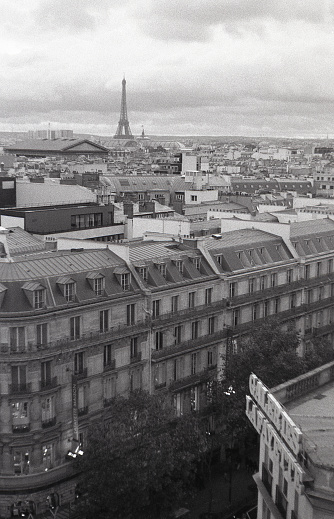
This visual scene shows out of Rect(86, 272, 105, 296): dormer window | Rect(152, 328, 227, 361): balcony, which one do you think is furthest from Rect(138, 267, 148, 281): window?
Rect(152, 328, 227, 361): balcony

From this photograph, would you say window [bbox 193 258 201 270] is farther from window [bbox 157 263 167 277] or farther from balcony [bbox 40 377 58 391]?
balcony [bbox 40 377 58 391]

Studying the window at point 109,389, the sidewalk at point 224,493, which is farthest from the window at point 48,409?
the sidewalk at point 224,493

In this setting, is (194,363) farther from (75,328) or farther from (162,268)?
(75,328)

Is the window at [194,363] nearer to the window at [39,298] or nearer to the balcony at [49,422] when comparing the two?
the balcony at [49,422]

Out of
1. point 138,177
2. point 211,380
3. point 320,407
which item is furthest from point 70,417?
point 138,177

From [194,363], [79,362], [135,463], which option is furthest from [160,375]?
[135,463]
